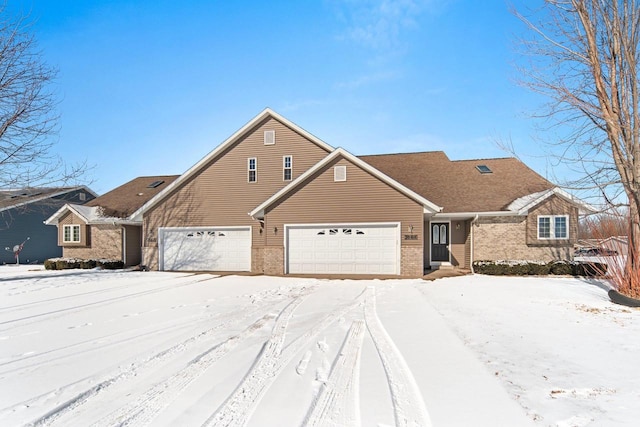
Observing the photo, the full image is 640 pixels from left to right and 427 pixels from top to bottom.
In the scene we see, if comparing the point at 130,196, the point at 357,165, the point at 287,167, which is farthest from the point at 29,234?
the point at 357,165

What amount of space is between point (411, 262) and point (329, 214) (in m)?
3.97

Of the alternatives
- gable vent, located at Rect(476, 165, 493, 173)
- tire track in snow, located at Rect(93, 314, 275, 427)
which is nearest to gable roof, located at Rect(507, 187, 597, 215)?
gable vent, located at Rect(476, 165, 493, 173)

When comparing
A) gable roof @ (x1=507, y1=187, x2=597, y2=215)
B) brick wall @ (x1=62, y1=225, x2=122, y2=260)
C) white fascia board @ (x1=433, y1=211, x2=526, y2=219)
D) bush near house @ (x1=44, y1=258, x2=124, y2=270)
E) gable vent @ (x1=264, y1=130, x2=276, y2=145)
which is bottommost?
bush near house @ (x1=44, y1=258, x2=124, y2=270)

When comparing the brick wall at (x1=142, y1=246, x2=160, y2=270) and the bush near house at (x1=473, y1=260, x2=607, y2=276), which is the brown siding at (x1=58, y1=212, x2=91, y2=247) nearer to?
the brick wall at (x1=142, y1=246, x2=160, y2=270)

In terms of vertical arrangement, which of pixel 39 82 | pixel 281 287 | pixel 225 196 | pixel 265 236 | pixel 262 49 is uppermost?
pixel 262 49

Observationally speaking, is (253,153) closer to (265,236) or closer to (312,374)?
(265,236)

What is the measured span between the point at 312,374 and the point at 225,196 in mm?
13661

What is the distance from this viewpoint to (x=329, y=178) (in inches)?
580

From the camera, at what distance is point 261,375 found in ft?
13.7

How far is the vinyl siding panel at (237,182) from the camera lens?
54.3 feet

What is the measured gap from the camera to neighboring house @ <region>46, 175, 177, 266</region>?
19.2 m

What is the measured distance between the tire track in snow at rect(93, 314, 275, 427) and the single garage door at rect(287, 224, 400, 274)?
9.61 m

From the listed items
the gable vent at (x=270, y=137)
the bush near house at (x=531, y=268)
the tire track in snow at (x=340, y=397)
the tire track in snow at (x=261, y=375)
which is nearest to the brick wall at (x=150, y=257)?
the gable vent at (x=270, y=137)

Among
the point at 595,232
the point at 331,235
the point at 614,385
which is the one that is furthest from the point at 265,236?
the point at 614,385
